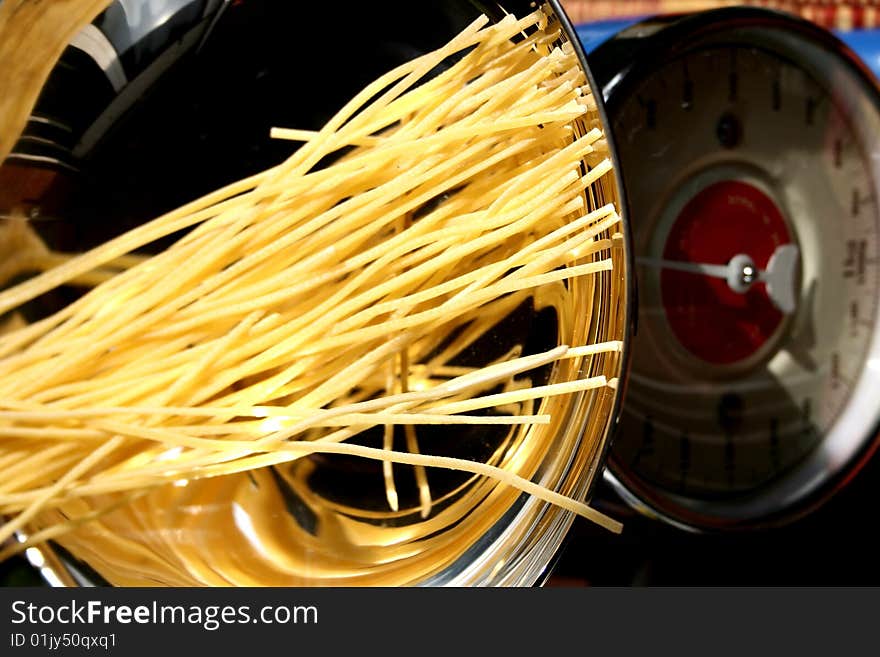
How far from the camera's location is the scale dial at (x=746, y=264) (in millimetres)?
575

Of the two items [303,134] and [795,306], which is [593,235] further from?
[795,306]

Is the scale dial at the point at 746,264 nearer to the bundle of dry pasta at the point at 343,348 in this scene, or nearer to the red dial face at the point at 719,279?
the red dial face at the point at 719,279

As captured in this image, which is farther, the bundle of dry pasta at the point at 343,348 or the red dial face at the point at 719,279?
the red dial face at the point at 719,279

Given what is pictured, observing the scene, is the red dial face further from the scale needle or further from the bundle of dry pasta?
the bundle of dry pasta

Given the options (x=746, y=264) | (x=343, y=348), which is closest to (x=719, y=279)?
(x=746, y=264)

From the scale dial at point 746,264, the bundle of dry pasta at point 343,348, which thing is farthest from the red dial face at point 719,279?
the bundle of dry pasta at point 343,348

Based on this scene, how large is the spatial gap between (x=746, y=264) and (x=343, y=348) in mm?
331

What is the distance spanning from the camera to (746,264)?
60cm

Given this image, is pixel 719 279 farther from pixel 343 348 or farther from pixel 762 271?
pixel 343 348

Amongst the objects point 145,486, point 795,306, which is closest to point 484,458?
point 145,486

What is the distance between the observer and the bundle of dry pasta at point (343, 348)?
0.36 m

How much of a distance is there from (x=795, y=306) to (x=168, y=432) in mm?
479

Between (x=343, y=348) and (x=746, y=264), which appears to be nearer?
(x=343, y=348)
